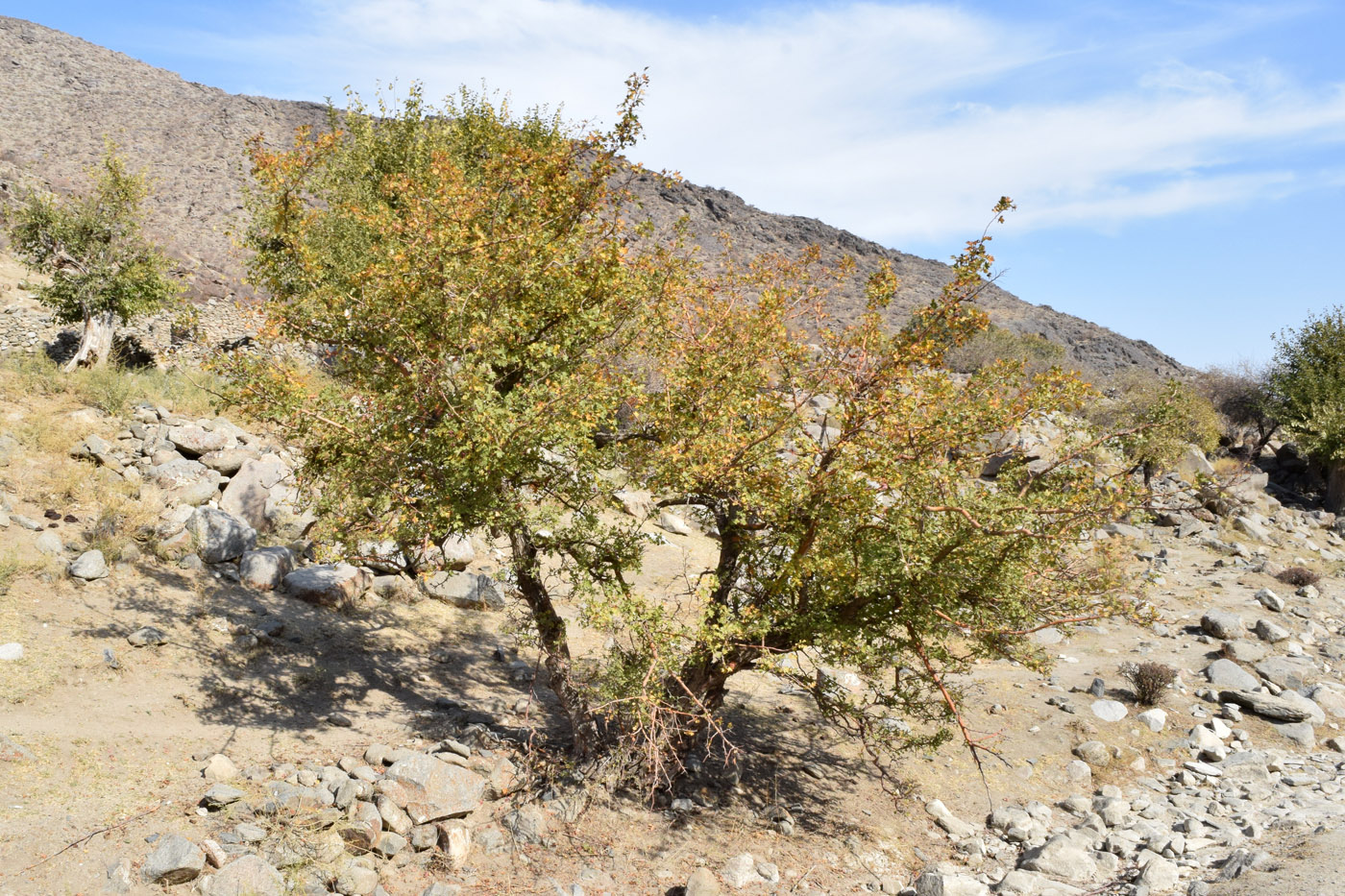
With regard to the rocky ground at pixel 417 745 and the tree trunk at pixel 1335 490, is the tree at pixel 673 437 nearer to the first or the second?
the rocky ground at pixel 417 745

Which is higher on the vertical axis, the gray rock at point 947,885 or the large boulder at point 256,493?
the large boulder at point 256,493

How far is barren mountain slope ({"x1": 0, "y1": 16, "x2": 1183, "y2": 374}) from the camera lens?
39.2 m

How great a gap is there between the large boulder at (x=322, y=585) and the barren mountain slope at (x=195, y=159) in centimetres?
2206

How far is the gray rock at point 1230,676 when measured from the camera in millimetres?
12664

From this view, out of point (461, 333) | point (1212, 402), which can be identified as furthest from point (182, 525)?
point (1212, 402)

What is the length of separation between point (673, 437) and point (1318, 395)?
33885 mm

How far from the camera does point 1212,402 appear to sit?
120 ft

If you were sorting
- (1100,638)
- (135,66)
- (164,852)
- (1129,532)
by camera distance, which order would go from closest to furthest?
(164,852), (1100,638), (1129,532), (135,66)

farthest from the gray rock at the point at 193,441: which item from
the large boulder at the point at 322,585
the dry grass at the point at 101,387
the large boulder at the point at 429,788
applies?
the large boulder at the point at 429,788

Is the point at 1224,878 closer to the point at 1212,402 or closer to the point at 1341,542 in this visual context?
the point at 1341,542

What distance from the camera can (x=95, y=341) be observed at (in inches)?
731

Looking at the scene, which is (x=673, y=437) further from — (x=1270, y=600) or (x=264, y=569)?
(x=1270, y=600)

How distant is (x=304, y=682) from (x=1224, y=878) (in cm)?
960

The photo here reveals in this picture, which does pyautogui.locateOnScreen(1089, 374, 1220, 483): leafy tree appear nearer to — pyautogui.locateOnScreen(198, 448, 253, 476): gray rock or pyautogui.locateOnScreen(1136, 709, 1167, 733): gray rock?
pyautogui.locateOnScreen(1136, 709, 1167, 733): gray rock
